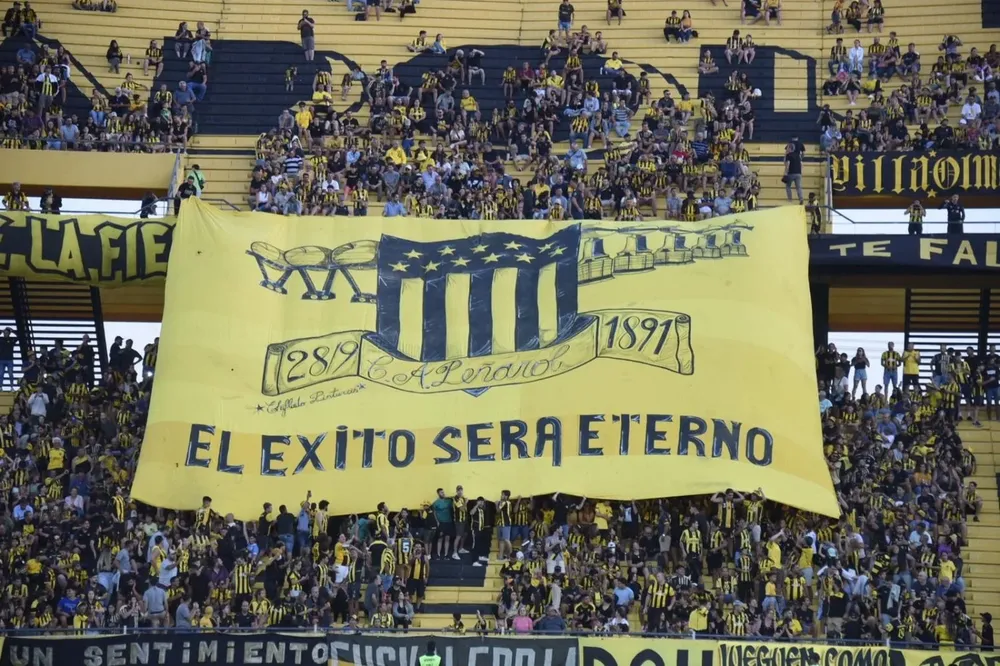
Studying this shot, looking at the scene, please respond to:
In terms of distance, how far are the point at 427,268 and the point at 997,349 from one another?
12.6 m

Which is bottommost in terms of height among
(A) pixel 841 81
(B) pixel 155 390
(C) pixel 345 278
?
(B) pixel 155 390

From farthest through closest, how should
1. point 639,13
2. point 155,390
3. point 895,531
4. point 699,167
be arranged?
point 639,13 → point 699,167 → point 155,390 → point 895,531

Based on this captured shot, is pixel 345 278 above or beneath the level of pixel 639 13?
beneath

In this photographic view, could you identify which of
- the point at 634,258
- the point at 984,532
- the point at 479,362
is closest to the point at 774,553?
the point at 984,532

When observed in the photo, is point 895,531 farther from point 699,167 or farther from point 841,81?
point 841,81

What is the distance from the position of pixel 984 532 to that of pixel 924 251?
530cm

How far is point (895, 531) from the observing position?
3219 cm

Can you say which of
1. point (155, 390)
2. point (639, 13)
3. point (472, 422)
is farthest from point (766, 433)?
point (639, 13)

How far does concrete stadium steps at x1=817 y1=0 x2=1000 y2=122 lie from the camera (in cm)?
4300

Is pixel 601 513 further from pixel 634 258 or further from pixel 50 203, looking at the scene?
pixel 50 203

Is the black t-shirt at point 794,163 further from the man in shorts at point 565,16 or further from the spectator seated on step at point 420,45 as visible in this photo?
the spectator seated on step at point 420,45

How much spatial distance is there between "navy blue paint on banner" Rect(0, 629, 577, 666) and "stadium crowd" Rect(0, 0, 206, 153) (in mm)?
14453

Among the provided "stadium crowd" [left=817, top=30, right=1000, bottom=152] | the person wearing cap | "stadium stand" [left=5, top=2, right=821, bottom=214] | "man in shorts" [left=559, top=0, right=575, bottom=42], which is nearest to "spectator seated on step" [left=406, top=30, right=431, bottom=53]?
"stadium stand" [left=5, top=2, right=821, bottom=214]

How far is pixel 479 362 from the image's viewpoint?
34750mm
